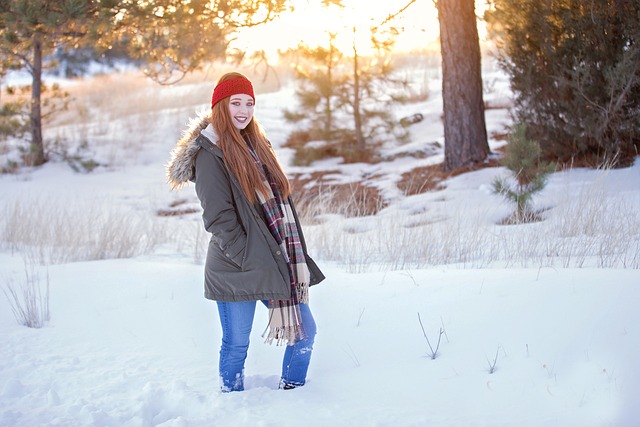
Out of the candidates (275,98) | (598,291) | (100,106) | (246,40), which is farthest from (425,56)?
A: (598,291)

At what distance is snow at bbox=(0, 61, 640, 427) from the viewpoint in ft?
9.83

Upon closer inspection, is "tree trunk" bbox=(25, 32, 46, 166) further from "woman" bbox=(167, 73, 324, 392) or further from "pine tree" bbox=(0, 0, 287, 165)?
"woman" bbox=(167, 73, 324, 392)

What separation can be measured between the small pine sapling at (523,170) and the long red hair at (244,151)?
13.6ft

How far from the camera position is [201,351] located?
13.2 feet

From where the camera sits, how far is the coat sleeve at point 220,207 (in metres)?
2.93

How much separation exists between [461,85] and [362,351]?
6155mm

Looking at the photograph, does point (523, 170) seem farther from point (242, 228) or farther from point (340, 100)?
point (340, 100)

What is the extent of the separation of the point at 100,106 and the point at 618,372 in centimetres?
1776

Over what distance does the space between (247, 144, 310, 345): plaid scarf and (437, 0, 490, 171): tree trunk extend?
648 cm

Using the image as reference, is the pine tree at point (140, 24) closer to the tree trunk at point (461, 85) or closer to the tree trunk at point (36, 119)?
the tree trunk at point (461, 85)

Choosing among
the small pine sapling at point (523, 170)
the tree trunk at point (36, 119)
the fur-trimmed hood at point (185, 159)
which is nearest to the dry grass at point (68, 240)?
the fur-trimmed hood at point (185, 159)

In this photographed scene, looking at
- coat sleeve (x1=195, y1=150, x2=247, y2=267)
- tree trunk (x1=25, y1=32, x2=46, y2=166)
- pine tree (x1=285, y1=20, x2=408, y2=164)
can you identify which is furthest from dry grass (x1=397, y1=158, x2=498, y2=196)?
tree trunk (x1=25, y1=32, x2=46, y2=166)

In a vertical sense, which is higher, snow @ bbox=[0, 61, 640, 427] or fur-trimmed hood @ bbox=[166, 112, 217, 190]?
fur-trimmed hood @ bbox=[166, 112, 217, 190]

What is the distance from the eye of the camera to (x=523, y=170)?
721 centimetres
